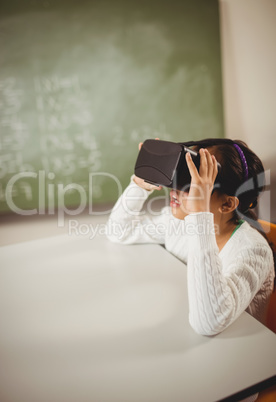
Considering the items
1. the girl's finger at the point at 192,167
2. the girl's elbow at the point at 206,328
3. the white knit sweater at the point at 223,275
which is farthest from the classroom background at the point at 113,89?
the girl's elbow at the point at 206,328

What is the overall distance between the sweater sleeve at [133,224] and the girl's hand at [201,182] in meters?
0.42

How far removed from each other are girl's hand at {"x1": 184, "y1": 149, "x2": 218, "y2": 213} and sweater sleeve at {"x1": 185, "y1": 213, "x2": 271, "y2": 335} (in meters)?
0.03

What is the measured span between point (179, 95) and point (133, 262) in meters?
1.11

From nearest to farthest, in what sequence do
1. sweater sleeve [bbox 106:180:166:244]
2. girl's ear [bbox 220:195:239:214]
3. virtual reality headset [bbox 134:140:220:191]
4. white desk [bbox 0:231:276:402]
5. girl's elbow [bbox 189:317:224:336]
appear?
white desk [bbox 0:231:276:402] < girl's elbow [bbox 189:317:224:336] < virtual reality headset [bbox 134:140:220:191] < girl's ear [bbox 220:195:239:214] < sweater sleeve [bbox 106:180:166:244]

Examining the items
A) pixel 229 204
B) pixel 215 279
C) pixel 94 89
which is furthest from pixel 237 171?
pixel 94 89

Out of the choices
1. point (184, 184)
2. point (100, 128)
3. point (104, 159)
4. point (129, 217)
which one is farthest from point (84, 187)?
point (184, 184)

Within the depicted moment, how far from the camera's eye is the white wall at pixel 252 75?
1436 millimetres

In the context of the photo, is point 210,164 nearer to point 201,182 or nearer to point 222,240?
point 201,182

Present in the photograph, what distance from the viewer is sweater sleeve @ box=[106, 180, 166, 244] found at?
1227 mm

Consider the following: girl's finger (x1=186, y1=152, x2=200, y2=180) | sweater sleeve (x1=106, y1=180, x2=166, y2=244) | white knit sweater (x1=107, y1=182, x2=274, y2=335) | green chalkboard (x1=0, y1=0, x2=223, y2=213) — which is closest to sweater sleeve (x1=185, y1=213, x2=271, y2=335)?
white knit sweater (x1=107, y1=182, x2=274, y2=335)

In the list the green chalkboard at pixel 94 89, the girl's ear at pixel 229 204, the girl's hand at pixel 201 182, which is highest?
the green chalkboard at pixel 94 89

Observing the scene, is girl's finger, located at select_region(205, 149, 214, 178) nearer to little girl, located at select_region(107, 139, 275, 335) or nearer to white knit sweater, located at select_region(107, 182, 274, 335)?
little girl, located at select_region(107, 139, 275, 335)

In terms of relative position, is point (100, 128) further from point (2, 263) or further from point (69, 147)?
point (2, 263)

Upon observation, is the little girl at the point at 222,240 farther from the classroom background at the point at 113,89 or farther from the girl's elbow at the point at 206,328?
the classroom background at the point at 113,89
